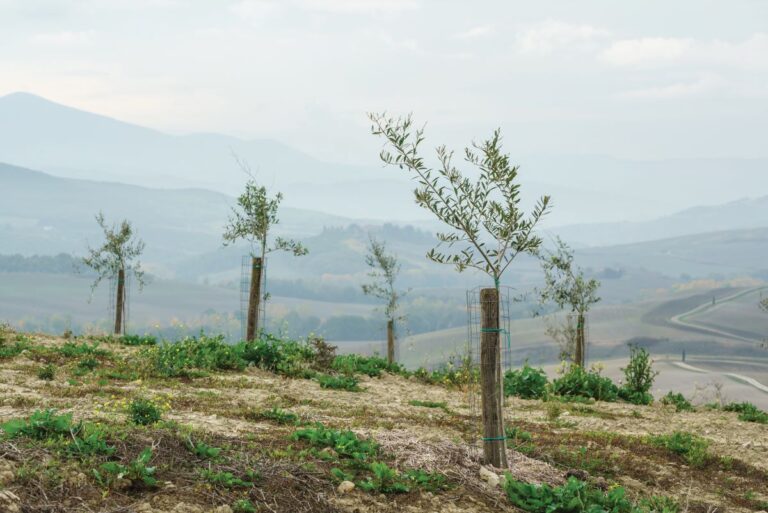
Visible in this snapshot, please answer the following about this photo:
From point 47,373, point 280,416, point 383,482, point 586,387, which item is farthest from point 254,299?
point 383,482

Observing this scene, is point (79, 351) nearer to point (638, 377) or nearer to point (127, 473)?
point (127, 473)

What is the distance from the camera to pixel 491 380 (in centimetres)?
1091

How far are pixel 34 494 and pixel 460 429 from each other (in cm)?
786

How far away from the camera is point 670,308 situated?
360 ft

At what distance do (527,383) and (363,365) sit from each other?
15.5ft

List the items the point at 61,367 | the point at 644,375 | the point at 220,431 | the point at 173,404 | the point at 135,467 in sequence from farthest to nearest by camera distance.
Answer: the point at 644,375, the point at 61,367, the point at 173,404, the point at 220,431, the point at 135,467

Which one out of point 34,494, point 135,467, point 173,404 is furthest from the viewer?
point 173,404

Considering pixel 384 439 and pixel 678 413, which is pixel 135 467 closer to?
pixel 384 439

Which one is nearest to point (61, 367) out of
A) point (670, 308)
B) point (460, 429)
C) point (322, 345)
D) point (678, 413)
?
point (322, 345)

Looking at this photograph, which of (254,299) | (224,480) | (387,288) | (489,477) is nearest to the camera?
(224,480)

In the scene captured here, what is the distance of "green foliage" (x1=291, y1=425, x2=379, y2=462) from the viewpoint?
10.4 meters

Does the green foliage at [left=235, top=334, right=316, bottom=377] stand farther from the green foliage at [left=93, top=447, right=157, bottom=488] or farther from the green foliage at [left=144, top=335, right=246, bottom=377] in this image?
the green foliage at [left=93, top=447, right=157, bottom=488]

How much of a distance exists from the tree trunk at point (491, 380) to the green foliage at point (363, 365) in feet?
35.4

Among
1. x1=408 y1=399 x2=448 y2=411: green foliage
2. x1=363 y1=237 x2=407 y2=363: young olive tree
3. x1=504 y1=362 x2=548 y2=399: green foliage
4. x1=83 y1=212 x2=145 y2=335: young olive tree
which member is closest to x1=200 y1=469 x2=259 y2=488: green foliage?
x1=408 y1=399 x2=448 y2=411: green foliage
